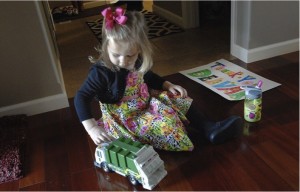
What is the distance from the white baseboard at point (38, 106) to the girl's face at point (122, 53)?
57cm

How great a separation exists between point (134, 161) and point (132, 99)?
27cm

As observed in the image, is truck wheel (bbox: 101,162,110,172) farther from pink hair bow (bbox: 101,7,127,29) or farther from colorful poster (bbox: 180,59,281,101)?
colorful poster (bbox: 180,59,281,101)

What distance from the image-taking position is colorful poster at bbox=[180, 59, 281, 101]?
1.44 meters

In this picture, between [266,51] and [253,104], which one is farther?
[266,51]

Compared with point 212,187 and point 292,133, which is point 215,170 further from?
point 292,133

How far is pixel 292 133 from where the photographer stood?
1119 millimetres

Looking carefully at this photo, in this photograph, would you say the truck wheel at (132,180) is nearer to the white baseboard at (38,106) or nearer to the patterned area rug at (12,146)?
the patterned area rug at (12,146)

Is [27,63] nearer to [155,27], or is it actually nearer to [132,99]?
[132,99]

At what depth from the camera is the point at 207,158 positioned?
3.45 ft

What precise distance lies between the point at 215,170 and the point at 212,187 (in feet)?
0.24

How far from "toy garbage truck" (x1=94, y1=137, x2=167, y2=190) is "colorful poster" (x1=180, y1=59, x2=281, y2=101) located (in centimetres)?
Result: 57

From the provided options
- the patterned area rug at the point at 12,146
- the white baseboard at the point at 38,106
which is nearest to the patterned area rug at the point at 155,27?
the white baseboard at the point at 38,106

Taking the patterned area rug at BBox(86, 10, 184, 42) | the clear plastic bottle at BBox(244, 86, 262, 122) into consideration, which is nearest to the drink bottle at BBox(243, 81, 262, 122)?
the clear plastic bottle at BBox(244, 86, 262, 122)

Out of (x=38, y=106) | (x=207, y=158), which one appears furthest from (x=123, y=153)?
(x=38, y=106)
